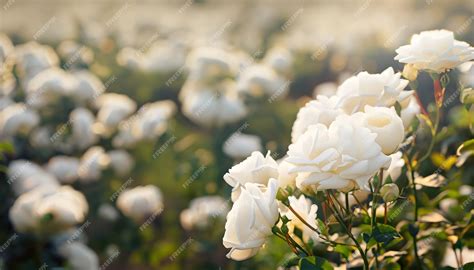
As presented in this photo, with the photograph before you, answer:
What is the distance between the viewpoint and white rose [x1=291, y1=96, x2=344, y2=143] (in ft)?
3.54

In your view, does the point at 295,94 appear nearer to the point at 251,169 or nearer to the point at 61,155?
the point at 61,155

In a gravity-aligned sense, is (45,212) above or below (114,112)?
above

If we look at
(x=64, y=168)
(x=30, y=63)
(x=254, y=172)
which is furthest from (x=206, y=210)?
(x=254, y=172)

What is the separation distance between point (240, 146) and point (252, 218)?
5.36 ft

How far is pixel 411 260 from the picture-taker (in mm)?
1341

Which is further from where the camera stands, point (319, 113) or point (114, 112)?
point (114, 112)

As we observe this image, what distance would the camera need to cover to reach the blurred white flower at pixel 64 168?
9.38ft

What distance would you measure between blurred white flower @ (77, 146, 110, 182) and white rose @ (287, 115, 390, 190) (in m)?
2.06

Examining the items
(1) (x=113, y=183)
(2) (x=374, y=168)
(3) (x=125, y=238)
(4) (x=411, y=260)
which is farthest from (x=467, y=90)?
(1) (x=113, y=183)

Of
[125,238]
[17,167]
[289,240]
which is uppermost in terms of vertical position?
[289,240]

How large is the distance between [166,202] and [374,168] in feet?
8.09

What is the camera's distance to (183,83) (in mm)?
4121

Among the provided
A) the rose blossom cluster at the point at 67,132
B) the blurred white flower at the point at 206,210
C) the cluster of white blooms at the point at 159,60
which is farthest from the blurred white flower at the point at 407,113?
the cluster of white blooms at the point at 159,60

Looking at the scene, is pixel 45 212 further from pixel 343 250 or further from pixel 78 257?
pixel 343 250
